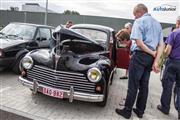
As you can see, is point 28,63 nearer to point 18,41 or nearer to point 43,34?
point 18,41

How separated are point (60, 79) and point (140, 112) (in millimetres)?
1678

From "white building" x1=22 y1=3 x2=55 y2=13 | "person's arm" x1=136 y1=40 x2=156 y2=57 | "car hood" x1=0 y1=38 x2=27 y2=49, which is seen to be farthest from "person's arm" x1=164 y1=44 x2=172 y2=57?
"white building" x1=22 y1=3 x2=55 y2=13

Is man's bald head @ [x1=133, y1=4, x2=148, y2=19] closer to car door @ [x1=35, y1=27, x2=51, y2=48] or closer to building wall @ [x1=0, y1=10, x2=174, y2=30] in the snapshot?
car door @ [x1=35, y1=27, x2=51, y2=48]

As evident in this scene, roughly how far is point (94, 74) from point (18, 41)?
3542 mm

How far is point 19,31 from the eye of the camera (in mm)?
8398

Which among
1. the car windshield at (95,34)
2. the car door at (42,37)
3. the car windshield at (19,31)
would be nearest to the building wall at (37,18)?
the car door at (42,37)

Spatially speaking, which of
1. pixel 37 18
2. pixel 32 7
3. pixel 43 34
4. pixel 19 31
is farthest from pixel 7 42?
pixel 32 7

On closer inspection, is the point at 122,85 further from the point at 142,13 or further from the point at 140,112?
the point at 142,13

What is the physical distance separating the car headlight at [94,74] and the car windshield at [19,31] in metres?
3.84

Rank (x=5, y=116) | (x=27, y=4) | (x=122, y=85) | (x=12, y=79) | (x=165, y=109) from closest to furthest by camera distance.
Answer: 1. (x=5, y=116)
2. (x=165, y=109)
3. (x=12, y=79)
4. (x=122, y=85)
5. (x=27, y=4)

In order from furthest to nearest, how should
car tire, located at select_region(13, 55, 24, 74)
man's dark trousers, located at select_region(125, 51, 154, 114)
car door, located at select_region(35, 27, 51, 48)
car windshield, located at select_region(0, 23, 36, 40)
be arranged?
car door, located at select_region(35, 27, 51, 48), car windshield, located at select_region(0, 23, 36, 40), car tire, located at select_region(13, 55, 24, 74), man's dark trousers, located at select_region(125, 51, 154, 114)

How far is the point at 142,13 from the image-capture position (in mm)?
4965

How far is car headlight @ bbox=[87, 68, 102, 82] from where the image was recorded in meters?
4.89

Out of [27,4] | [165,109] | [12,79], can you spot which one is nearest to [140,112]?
[165,109]
